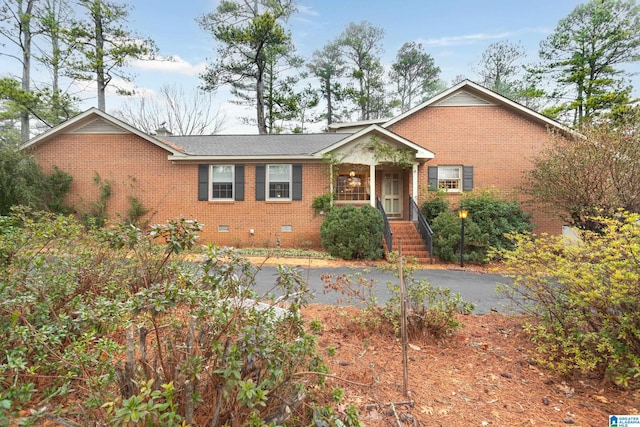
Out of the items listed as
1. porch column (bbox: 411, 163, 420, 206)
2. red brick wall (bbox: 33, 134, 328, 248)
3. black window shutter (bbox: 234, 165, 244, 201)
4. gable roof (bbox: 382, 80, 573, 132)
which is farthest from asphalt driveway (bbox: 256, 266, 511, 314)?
gable roof (bbox: 382, 80, 573, 132)

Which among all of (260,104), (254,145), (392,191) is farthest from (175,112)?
(392,191)

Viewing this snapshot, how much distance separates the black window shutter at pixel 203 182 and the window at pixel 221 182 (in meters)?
0.20

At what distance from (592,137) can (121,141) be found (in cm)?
1712

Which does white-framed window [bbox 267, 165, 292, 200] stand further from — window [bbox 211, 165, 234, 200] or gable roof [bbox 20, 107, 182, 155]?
gable roof [bbox 20, 107, 182, 155]

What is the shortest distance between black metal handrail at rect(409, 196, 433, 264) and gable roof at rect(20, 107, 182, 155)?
9844 mm

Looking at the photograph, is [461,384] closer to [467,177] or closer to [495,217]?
[495,217]

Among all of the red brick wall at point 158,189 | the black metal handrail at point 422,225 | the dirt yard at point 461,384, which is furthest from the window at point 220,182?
the dirt yard at point 461,384

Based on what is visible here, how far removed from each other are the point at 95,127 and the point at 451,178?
15.4 m

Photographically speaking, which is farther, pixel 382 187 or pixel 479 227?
pixel 382 187

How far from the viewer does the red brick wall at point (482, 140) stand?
12445mm

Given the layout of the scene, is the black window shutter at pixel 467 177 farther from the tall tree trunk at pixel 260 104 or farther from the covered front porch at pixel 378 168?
the tall tree trunk at pixel 260 104

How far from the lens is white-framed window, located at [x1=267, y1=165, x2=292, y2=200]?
39.8ft

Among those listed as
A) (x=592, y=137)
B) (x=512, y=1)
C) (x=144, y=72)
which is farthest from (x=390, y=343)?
(x=144, y=72)

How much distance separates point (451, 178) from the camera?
41.7 ft
